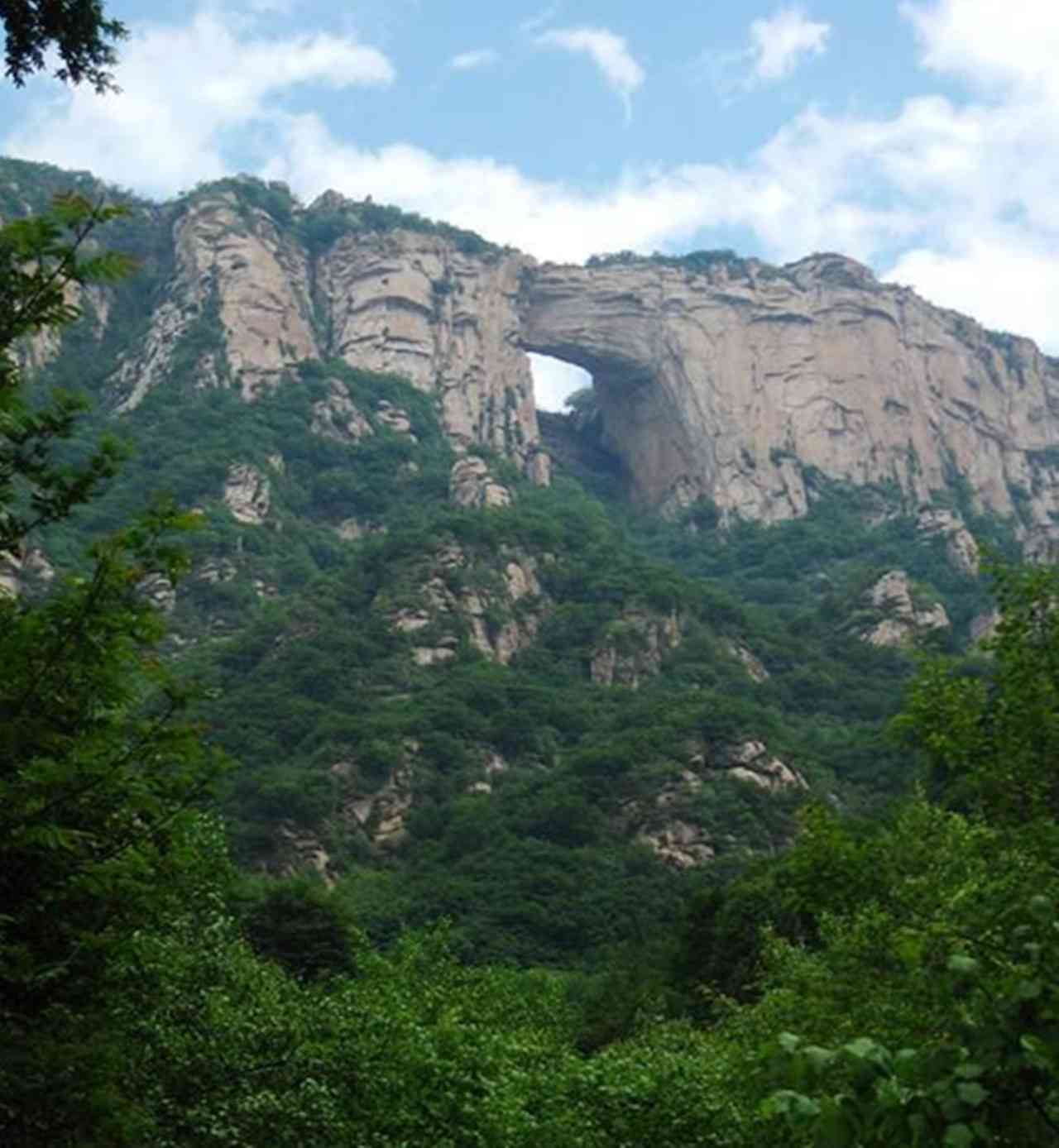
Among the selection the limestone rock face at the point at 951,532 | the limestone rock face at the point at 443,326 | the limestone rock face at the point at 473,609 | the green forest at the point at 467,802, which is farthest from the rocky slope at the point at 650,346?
the limestone rock face at the point at 473,609

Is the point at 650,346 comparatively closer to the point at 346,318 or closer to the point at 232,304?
the point at 346,318

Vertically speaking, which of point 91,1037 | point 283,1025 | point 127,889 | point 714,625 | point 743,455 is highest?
point 743,455

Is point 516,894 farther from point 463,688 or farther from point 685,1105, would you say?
point 685,1105

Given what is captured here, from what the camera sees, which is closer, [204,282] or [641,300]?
[204,282]

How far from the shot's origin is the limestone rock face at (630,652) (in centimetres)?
9138

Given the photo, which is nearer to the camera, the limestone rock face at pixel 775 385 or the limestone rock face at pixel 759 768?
the limestone rock face at pixel 759 768

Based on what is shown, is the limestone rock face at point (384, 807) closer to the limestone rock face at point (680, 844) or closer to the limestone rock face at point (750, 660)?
the limestone rock face at point (680, 844)

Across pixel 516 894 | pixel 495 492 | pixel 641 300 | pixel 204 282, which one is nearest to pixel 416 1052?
pixel 516 894

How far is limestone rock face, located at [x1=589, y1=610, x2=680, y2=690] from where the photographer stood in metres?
91.4

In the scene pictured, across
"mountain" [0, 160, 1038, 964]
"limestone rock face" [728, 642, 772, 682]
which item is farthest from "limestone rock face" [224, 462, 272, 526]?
"limestone rock face" [728, 642, 772, 682]

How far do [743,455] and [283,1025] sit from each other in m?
122

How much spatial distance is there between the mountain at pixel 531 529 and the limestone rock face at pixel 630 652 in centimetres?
20

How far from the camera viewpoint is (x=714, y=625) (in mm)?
97625

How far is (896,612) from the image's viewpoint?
324 feet
